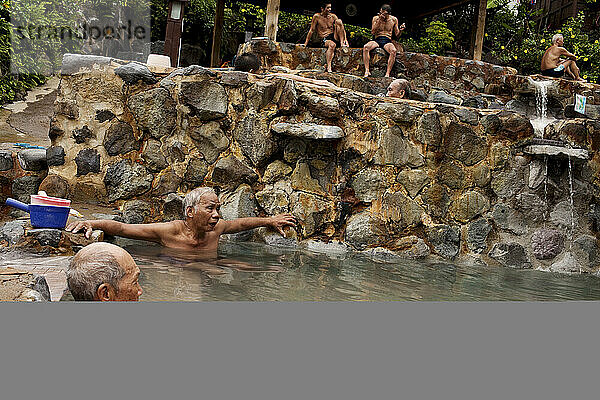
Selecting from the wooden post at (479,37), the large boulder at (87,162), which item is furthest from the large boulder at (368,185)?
the wooden post at (479,37)

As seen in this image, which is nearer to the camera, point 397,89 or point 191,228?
point 191,228

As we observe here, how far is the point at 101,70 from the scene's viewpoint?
6262mm

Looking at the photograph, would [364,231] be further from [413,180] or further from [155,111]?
[155,111]

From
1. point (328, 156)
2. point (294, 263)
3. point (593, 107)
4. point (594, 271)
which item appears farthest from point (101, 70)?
point (593, 107)

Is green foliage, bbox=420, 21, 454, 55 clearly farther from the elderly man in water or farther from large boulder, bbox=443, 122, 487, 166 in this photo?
the elderly man in water

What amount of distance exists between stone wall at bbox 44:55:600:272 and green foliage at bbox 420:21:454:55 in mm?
8548

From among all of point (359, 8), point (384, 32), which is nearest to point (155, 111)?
point (384, 32)

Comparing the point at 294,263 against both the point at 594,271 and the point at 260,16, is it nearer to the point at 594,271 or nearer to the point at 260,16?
the point at 594,271

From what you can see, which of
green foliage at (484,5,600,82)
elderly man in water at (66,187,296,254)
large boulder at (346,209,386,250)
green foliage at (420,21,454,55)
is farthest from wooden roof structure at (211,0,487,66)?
elderly man in water at (66,187,296,254)

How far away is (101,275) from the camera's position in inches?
84.5

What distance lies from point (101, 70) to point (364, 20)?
1058 centimetres

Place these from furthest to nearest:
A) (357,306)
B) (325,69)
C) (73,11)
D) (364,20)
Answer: (364,20) < (73,11) < (325,69) < (357,306)

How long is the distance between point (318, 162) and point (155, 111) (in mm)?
1931

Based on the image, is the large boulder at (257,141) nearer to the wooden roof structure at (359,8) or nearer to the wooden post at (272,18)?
the wooden post at (272,18)
